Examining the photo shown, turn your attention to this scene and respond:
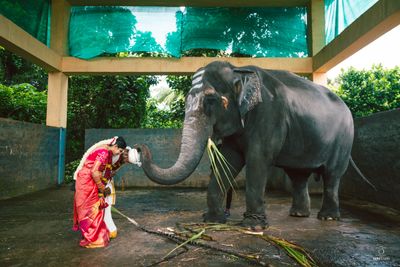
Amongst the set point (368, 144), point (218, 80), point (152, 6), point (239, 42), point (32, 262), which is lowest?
point (32, 262)

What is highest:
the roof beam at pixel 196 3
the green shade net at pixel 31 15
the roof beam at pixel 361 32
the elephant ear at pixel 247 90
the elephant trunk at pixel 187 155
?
the roof beam at pixel 196 3

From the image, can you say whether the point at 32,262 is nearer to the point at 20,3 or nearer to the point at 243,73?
the point at 243,73

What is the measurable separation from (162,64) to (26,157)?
158 inches

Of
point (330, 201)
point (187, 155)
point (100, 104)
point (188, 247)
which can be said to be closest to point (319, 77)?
point (330, 201)

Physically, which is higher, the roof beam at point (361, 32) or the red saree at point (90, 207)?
the roof beam at point (361, 32)

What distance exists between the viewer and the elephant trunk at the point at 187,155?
131 inches

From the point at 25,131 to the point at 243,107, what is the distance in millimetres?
5771

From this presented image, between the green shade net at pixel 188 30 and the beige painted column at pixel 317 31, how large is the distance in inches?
18.5

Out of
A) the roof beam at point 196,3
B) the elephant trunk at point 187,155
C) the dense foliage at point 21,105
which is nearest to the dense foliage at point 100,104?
the dense foliage at point 21,105

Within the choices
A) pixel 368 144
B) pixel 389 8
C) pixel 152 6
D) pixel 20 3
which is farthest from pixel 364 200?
pixel 20 3

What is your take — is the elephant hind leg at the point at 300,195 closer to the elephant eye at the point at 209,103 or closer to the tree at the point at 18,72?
the elephant eye at the point at 209,103

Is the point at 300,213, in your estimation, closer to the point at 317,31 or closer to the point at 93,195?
the point at 93,195

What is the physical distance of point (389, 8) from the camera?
5.39 metres

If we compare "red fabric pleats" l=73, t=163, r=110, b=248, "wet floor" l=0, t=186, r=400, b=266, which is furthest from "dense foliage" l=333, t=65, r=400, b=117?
"red fabric pleats" l=73, t=163, r=110, b=248
